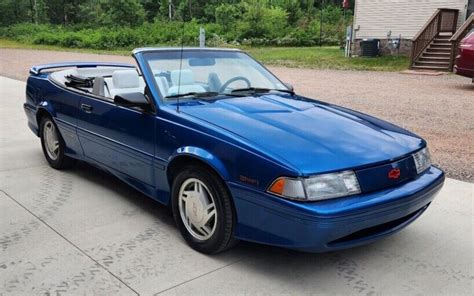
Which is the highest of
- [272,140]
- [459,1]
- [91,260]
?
[459,1]

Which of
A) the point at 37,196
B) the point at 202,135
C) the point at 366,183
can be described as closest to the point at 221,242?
the point at 202,135

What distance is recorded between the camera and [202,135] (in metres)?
3.33

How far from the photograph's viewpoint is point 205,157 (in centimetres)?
326

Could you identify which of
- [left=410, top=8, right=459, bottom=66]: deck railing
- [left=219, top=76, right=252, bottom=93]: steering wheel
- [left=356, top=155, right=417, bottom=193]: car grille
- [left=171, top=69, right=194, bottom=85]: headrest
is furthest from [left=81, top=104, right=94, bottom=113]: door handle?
[left=410, top=8, right=459, bottom=66]: deck railing

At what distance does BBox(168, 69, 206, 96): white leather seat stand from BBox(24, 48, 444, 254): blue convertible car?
0.04ft

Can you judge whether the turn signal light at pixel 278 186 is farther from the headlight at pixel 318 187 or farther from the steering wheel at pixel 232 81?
the steering wheel at pixel 232 81

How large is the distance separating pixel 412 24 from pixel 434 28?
2180 millimetres

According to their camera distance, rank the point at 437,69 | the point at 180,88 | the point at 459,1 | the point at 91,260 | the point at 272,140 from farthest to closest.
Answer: the point at 459,1, the point at 437,69, the point at 180,88, the point at 91,260, the point at 272,140

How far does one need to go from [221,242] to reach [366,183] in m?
1.04

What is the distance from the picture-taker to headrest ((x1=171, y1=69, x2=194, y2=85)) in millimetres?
4055

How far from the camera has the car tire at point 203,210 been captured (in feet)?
10.5

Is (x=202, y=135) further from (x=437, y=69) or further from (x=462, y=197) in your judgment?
(x=437, y=69)

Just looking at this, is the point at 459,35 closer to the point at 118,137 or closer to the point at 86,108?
the point at 86,108

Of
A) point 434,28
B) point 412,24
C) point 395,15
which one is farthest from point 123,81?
point 395,15
